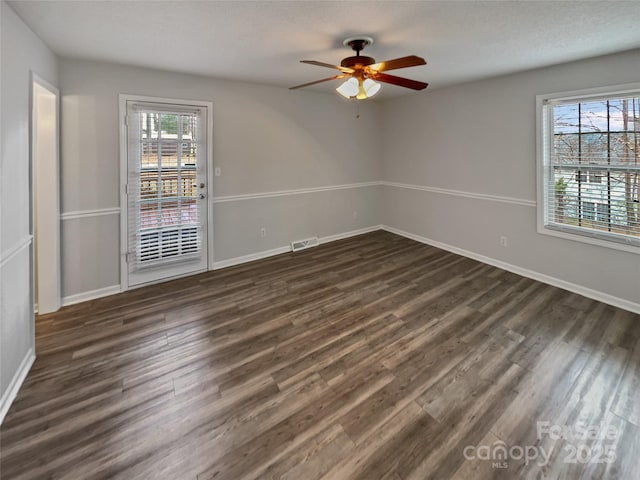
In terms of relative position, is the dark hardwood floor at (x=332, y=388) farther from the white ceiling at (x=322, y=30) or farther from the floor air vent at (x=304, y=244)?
the white ceiling at (x=322, y=30)

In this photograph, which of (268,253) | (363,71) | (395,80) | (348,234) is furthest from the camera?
(348,234)

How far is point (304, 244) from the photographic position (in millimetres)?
5105

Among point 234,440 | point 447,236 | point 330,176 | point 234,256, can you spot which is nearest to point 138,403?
point 234,440

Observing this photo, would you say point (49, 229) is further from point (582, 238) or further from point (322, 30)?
point (582, 238)

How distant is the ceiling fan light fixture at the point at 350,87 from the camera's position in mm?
2726

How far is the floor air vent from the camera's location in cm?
501

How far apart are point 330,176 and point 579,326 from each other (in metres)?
3.84

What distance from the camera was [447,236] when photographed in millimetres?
4988

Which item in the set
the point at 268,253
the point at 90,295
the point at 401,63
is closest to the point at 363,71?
the point at 401,63

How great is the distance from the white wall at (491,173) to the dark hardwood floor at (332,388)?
430 millimetres

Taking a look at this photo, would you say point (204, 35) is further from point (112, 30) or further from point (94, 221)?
point (94, 221)

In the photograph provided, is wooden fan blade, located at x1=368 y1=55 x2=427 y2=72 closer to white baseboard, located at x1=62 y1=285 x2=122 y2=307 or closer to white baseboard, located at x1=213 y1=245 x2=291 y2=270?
white baseboard, located at x1=213 y1=245 x2=291 y2=270

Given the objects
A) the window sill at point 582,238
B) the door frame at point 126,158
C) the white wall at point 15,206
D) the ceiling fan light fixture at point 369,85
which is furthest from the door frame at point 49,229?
the window sill at point 582,238

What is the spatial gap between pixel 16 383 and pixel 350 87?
11.0ft
